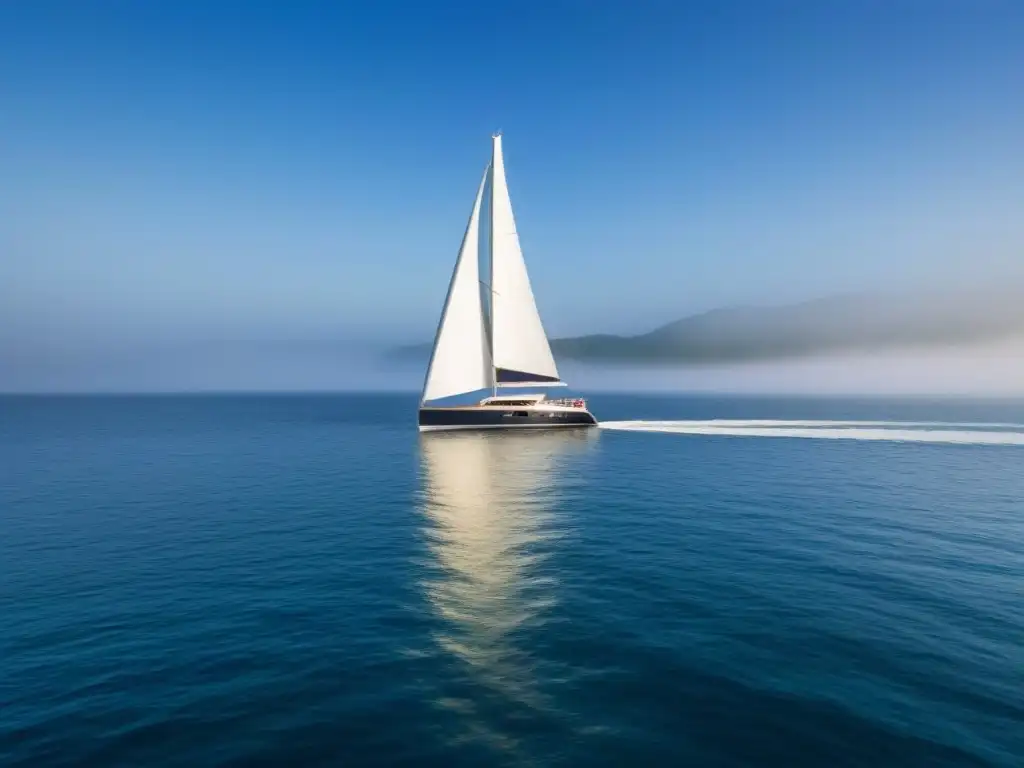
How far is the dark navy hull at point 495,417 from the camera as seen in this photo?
2842 inches

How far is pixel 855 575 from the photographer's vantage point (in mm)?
20047

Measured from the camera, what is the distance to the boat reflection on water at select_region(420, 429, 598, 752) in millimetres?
11977

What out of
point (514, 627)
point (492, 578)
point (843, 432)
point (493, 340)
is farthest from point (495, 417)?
point (514, 627)

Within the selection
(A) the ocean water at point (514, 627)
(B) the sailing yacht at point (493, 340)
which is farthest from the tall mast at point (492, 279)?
(A) the ocean water at point (514, 627)

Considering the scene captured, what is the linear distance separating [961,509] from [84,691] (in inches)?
1669

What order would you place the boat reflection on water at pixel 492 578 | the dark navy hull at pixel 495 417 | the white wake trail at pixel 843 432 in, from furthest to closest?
the dark navy hull at pixel 495 417
the white wake trail at pixel 843 432
the boat reflection on water at pixel 492 578

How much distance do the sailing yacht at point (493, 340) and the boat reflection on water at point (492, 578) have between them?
950 inches

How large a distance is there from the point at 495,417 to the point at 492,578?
53.4 metres

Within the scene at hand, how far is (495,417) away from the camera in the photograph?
73.1 m

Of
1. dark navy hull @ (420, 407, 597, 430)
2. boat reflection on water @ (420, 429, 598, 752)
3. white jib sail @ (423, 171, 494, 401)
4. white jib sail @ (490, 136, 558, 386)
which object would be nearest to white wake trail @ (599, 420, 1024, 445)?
dark navy hull @ (420, 407, 597, 430)

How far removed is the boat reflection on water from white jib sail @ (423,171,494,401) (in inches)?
930

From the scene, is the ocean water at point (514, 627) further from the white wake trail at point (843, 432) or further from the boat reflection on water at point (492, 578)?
the white wake trail at point (843, 432)

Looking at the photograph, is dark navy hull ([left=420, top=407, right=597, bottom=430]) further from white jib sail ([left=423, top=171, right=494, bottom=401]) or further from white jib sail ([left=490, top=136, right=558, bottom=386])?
white jib sail ([left=490, top=136, right=558, bottom=386])

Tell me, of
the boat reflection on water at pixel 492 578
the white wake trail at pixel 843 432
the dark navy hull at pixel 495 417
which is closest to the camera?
the boat reflection on water at pixel 492 578
